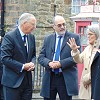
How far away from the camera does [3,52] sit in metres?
5.97

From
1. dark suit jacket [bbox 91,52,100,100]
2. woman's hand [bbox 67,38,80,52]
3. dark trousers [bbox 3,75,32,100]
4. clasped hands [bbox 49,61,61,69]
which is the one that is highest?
woman's hand [bbox 67,38,80,52]

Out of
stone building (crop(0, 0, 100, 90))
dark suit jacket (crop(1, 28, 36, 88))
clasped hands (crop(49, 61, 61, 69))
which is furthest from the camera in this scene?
stone building (crop(0, 0, 100, 90))

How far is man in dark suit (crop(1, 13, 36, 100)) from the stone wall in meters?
8.49

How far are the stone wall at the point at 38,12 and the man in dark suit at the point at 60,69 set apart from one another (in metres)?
8.12

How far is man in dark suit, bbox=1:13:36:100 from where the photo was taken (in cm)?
591

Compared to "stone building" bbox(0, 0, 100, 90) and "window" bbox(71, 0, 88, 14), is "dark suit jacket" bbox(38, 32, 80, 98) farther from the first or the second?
"window" bbox(71, 0, 88, 14)

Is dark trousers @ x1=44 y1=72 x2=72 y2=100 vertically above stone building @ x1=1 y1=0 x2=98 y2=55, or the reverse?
stone building @ x1=1 y1=0 x2=98 y2=55

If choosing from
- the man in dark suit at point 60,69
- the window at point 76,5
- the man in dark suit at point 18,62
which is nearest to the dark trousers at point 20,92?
the man in dark suit at point 18,62

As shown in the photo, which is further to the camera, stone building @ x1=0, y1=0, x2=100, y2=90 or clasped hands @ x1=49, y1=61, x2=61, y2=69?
stone building @ x1=0, y1=0, x2=100, y2=90

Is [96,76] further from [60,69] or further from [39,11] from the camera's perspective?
[39,11]

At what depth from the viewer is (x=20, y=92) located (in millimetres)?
5977

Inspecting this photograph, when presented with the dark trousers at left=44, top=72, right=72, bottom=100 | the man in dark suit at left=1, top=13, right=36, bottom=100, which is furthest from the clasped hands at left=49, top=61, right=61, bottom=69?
the man in dark suit at left=1, top=13, right=36, bottom=100

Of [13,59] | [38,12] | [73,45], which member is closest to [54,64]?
[73,45]

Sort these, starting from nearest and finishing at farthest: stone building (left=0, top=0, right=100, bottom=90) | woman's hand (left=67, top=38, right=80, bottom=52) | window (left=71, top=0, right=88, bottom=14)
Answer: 1. woman's hand (left=67, top=38, right=80, bottom=52)
2. stone building (left=0, top=0, right=100, bottom=90)
3. window (left=71, top=0, right=88, bottom=14)
